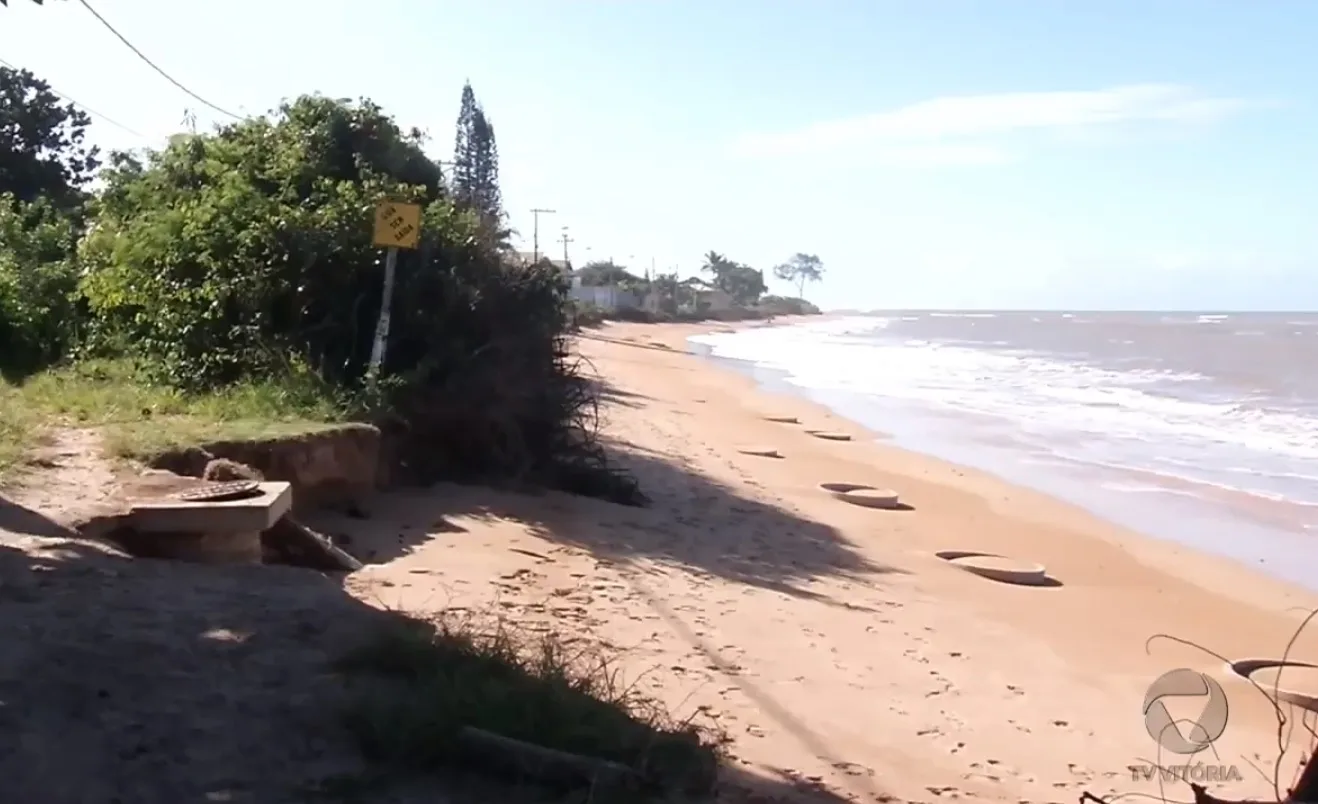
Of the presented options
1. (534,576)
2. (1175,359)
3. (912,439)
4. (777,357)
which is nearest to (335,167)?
(534,576)

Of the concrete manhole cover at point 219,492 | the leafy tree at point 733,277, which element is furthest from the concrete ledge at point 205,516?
the leafy tree at point 733,277

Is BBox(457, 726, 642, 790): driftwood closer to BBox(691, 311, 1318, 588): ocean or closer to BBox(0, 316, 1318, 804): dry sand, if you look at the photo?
BBox(0, 316, 1318, 804): dry sand

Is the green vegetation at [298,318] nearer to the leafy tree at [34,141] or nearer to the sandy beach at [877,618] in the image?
the sandy beach at [877,618]

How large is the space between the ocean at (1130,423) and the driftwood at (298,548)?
9.39m

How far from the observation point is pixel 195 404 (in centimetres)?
1129

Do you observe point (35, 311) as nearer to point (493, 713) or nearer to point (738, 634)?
point (738, 634)

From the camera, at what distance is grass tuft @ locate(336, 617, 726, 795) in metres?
4.44

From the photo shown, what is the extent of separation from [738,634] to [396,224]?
5.10m

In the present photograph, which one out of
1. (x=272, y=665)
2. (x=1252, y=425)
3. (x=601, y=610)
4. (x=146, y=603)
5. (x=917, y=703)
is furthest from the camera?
(x=1252, y=425)

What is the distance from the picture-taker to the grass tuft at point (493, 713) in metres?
4.44

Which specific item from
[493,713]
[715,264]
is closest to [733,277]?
[715,264]

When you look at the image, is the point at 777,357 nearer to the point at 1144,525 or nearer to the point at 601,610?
the point at 1144,525

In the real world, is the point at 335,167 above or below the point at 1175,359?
above

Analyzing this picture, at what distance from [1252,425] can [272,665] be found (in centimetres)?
2489
